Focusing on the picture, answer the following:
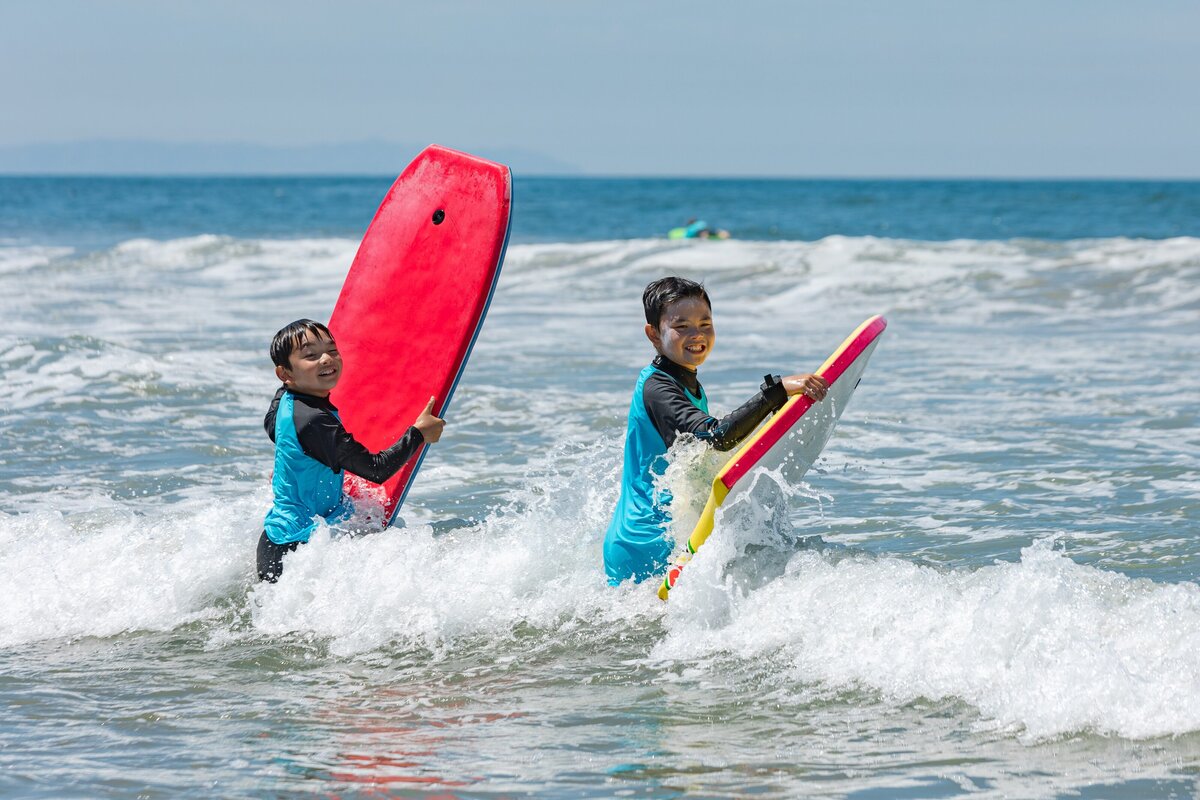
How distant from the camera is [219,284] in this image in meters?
20.4

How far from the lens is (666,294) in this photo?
4207mm

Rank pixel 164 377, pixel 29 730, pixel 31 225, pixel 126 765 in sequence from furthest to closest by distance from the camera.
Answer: pixel 31 225, pixel 164 377, pixel 29 730, pixel 126 765

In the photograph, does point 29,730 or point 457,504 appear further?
point 457,504

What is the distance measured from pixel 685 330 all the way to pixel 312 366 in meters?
1.31

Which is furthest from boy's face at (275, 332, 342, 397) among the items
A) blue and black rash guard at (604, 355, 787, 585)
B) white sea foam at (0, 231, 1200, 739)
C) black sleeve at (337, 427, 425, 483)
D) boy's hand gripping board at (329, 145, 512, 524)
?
blue and black rash guard at (604, 355, 787, 585)

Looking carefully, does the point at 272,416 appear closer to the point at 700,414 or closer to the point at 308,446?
the point at 308,446

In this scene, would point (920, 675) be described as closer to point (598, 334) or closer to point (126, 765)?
point (126, 765)

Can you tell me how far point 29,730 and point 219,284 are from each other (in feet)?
57.4

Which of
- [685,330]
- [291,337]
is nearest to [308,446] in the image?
[291,337]

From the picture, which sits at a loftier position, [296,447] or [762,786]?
[296,447]

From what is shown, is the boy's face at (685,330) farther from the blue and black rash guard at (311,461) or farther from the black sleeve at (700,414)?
the blue and black rash guard at (311,461)

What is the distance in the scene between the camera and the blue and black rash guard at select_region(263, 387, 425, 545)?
14.8 feet

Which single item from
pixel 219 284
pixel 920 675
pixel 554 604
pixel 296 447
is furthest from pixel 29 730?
pixel 219 284

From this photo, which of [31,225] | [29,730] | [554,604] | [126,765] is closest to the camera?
[126,765]
